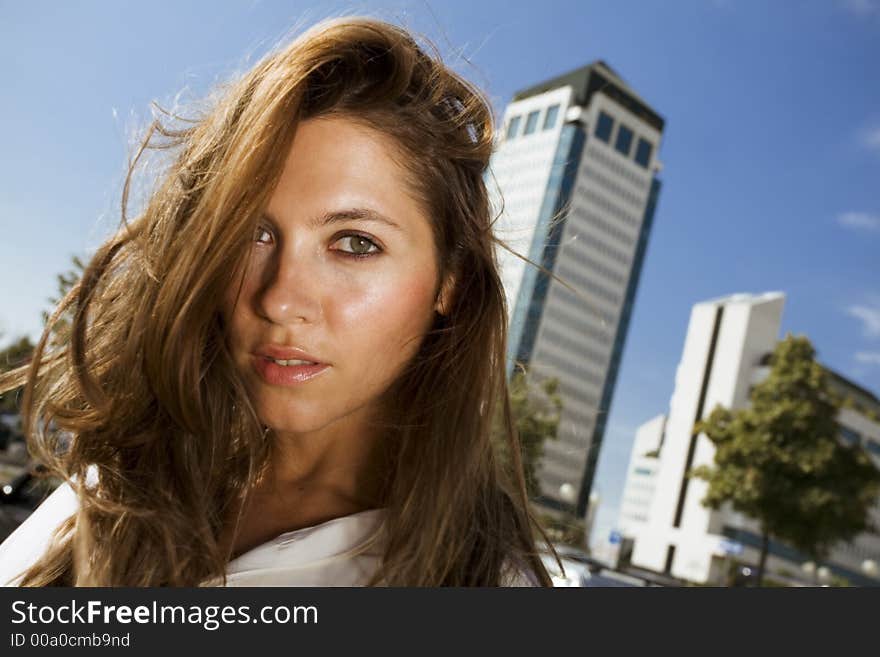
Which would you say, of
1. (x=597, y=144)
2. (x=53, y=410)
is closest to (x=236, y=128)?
(x=53, y=410)

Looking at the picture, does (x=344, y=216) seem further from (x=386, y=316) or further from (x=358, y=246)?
(x=386, y=316)

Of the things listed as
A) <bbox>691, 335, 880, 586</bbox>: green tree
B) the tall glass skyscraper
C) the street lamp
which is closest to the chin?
the street lamp

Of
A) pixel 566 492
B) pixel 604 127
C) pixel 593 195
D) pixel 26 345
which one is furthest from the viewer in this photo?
pixel 593 195

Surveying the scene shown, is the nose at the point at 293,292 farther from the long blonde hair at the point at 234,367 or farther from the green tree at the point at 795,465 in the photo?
the green tree at the point at 795,465

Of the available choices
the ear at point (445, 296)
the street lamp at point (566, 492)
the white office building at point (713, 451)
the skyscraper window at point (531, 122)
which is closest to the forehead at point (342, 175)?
the ear at point (445, 296)

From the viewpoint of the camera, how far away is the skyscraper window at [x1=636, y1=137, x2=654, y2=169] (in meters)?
88.6

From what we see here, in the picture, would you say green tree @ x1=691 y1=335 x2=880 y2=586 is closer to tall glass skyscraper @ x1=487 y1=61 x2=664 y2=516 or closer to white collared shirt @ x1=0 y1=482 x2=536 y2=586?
white collared shirt @ x1=0 y1=482 x2=536 y2=586

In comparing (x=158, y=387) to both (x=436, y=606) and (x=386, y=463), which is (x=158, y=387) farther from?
(x=436, y=606)

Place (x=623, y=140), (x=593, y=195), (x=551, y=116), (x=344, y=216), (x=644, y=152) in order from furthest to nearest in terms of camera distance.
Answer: (x=644, y=152) → (x=593, y=195) → (x=623, y=140) → (x=551, y=116) → (x=344, y=216)

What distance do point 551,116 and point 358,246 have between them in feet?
281

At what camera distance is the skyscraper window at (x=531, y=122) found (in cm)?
8475

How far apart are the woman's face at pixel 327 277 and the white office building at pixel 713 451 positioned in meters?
41.0

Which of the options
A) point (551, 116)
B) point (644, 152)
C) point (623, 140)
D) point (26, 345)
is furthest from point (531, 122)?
point (26, 345)

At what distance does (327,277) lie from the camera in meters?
1.18
